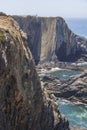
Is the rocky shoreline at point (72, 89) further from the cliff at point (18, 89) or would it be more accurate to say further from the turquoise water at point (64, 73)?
the cliff at point (18, 89)

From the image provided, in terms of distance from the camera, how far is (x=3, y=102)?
45969 millimetres

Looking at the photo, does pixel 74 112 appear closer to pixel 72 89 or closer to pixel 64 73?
pixel 72 89

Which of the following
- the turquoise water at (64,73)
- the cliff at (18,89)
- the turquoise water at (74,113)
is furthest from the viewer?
the turquoise water at (64,73)

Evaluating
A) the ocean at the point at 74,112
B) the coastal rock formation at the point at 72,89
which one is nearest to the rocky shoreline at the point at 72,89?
the coastal rock formation at the point at 72,89

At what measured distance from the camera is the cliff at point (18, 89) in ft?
151

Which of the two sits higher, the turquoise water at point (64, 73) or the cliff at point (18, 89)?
the cliff at point (18, 89)

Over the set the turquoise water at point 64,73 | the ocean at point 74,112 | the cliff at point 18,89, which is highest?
the cliff at point 18,89

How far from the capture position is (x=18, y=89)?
162 feet

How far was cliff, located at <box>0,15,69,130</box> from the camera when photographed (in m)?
46.1

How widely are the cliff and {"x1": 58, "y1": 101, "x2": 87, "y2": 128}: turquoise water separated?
164 feet

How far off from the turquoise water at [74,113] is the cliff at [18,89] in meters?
49.9

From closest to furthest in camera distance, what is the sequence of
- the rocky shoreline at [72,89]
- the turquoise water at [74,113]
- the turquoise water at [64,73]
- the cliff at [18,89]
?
the cliff at [18,89], the turquoise water at [74,113], the rocky shoreline at [72,89], the turquoise water at [64,73]

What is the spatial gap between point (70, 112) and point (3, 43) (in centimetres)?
8440

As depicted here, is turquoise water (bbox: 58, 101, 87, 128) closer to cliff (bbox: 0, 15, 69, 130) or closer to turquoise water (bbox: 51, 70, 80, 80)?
turquoise water (bbox: 51, 70, 80, 80)
